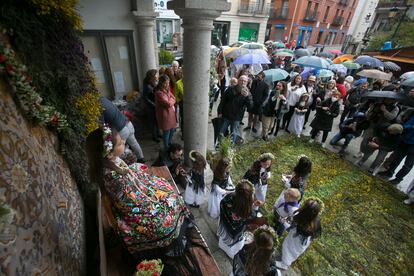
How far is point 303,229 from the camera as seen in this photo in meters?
2.61

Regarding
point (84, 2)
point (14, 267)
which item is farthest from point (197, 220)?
point (84, 2)

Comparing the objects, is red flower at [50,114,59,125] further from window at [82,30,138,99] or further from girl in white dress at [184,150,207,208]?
window at [82,30,138,99]

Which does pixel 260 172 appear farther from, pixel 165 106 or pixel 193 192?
pixel 165 106

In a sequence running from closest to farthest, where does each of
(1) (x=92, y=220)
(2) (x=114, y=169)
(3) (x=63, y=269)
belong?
(3) (x=63, y=269) < (2) (x=114, y=169) < (1) (x=92, y=220)

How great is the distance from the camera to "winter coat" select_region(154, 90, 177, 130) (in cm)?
432

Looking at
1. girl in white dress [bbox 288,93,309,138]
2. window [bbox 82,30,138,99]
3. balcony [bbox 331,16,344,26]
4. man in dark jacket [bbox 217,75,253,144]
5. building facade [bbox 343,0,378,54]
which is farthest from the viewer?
building facade [bbox 343,0,378,54]

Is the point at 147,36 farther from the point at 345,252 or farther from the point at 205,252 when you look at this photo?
the point at 345,252

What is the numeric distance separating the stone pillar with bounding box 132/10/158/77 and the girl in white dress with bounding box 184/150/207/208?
369 cm

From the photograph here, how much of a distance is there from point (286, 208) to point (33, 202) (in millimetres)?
2884

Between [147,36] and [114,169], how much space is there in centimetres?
486

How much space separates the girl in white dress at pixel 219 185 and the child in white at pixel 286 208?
31.4 inches

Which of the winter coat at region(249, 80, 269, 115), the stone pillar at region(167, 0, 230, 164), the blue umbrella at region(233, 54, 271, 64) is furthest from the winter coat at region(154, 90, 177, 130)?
the blue umbrella at region(233, 54, 271, 64)

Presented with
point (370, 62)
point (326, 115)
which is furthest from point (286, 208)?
point (370, 62)

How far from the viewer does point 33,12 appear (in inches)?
66.6
